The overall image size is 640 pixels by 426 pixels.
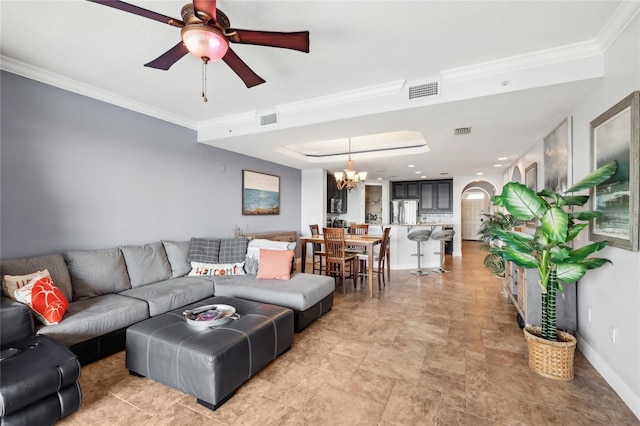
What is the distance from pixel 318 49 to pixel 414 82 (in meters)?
1.12

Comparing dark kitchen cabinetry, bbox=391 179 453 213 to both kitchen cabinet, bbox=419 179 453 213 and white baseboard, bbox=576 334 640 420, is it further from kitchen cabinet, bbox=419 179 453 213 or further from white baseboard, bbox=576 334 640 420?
white baseboard, bbox=576 334 640 420

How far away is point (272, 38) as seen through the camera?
1.67 metres

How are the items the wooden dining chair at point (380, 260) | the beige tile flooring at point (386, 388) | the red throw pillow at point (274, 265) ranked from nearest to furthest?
the beige tile flooring at point (386, 388), the red throw pillow at point (274, 265), the wooden dining chair at point (380, 260)

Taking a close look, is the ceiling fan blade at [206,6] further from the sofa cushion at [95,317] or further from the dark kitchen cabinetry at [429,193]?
the dark kitchen cabinetry at [429,193]

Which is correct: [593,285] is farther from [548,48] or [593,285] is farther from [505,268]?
[548,48]

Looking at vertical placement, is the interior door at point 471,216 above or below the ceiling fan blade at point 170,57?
below

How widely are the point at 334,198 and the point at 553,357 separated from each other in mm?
6122

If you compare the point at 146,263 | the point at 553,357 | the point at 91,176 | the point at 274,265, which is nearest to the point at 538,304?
the point at 553,357

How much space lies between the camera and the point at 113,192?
338cm

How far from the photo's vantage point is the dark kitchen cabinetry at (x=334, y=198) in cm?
764

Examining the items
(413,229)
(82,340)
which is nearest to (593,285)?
(413,229)

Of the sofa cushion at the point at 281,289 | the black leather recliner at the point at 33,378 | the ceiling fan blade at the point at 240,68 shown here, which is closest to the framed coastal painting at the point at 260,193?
the sofa cushion at the point at 281,289

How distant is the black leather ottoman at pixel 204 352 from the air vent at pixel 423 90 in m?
2.56

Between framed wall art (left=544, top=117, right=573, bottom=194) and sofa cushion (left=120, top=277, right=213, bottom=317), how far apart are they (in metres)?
4.08
